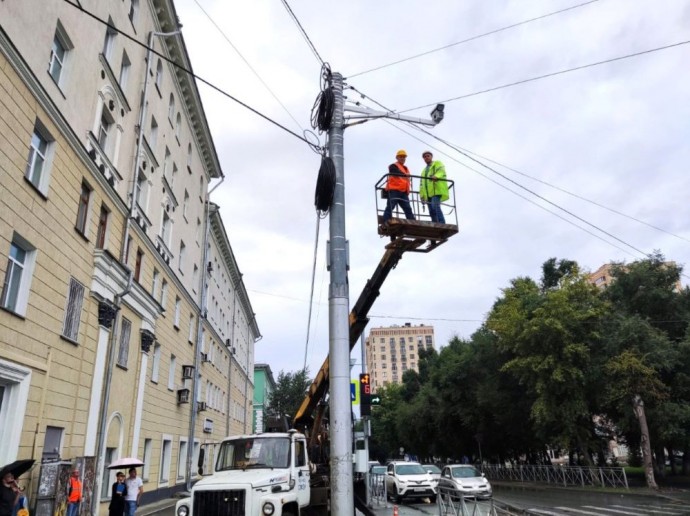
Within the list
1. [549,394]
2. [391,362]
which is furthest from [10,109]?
[391,362]

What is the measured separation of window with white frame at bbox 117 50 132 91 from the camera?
17.5m

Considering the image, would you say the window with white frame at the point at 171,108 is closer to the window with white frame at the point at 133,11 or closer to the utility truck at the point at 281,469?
the window with white frame at the point at 133,11

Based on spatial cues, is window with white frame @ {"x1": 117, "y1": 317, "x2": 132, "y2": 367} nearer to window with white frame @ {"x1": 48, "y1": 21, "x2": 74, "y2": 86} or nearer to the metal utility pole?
window with white frame @ {"x1": 48, "y1": 21, "x2": 74, "y2": 86}

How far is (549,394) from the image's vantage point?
2820cm

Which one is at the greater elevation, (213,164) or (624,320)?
(213,164)

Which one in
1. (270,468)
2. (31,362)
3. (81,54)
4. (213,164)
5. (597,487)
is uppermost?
(213,164)

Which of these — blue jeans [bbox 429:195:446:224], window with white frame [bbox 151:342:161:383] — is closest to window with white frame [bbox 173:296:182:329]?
window with white frame [bbox 151:342:161:383]

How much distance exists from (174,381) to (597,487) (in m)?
21.0

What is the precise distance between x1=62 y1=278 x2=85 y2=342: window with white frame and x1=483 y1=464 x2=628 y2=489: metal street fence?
24495mm

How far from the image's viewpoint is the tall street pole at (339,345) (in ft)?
24.5

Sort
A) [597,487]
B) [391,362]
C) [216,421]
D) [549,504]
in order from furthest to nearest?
[391,362] → [216,421] → [597,487] → [549,504]

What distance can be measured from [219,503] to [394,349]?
16220 centimetres

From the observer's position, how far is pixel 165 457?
22078mm

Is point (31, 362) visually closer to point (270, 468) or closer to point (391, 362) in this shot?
point (270, 468)
